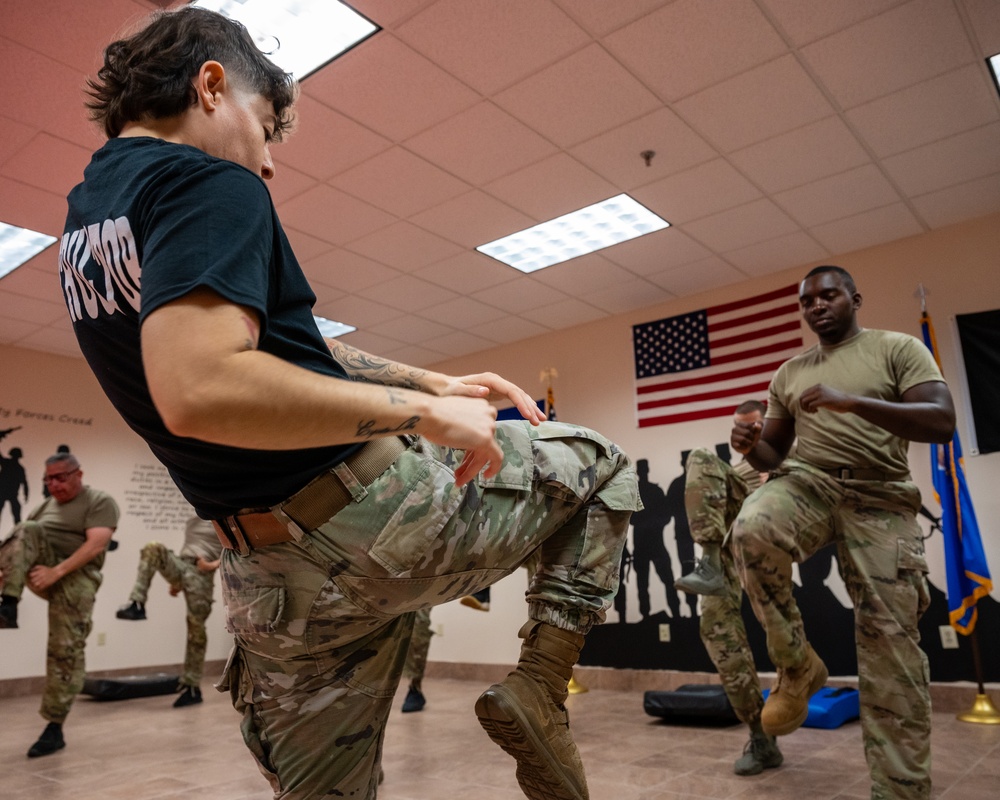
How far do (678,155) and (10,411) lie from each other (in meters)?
7.01

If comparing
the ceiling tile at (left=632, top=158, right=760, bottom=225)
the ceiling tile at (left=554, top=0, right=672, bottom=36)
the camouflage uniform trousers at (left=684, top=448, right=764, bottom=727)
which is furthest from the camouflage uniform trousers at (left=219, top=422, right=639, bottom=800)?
the ceiling tile at (left=632, top=158, right=760, bottom=225)

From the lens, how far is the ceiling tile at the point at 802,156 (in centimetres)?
455

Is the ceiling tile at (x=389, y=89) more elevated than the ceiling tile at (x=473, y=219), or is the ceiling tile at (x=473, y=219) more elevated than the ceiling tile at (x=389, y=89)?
the ceiling tile at (x=389, y=89)

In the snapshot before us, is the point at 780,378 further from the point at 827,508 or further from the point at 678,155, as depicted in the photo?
the point at 678,155

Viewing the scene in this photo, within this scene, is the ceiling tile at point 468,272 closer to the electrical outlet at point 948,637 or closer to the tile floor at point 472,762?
the tile floor at point 472,762

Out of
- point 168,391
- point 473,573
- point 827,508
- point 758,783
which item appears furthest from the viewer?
point 758,783

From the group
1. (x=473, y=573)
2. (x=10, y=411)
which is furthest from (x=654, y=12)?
(x=10, y=411)

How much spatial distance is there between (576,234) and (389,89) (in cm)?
222

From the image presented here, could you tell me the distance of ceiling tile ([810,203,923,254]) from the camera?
5.60 meters

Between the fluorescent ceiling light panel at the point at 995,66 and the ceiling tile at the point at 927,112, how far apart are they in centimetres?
5

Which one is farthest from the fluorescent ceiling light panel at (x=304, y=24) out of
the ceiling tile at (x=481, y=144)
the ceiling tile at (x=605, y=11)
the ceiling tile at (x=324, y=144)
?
the ceiling tile at (x=605, y=11)

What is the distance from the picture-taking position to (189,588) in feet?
23.0

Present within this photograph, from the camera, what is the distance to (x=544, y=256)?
6242mm

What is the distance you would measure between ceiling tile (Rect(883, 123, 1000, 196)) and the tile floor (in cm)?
355
